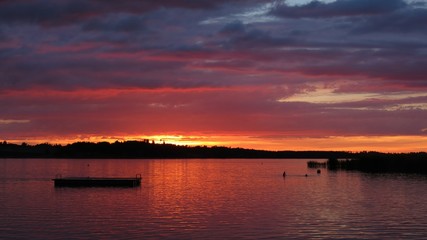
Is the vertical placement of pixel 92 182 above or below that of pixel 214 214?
above

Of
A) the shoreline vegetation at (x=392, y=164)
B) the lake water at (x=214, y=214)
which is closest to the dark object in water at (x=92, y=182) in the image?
the lake water at (x=214, y=214)

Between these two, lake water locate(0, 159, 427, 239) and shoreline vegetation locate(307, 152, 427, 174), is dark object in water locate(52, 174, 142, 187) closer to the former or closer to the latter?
lake water locate(0, 159, 427, 239)

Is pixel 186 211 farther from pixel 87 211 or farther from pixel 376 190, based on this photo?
pixel 376 190

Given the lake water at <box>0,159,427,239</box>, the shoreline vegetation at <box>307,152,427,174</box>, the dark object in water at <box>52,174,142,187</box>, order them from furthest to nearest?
1. the shoreline vegetation at <box>307,152,427,174</box>
2. the dark object in water at <box>52,174,142,187</box>
3. the lake water at <box>0,159,427,239</box>

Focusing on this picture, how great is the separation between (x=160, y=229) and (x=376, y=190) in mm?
46252

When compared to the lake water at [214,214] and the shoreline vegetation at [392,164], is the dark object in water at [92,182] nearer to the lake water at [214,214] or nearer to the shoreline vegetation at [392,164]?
the lake water at [214,214]

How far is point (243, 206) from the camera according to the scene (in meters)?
59.1

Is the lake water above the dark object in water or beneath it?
beneath

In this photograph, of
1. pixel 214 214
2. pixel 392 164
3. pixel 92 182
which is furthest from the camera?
pixel 392 164

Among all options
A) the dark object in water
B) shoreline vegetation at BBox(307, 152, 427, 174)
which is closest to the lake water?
the dark object in water

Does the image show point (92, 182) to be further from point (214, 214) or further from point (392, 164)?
point (392, 164)

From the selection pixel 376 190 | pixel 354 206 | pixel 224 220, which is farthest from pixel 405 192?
pixel 224 220

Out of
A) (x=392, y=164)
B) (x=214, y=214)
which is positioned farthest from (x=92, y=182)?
(x=392, y=164)

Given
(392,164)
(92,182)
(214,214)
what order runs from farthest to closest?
(392,164), (92,182), (214,214)
